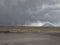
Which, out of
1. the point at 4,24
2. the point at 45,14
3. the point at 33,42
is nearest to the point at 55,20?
the point at 45,14

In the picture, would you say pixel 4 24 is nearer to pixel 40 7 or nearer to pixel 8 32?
pixel 8 32

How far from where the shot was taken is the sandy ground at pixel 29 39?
0.63 meters

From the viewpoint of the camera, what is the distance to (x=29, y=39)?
2.09 feet

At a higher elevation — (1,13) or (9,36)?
(1,13)

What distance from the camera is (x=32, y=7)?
2.07ft

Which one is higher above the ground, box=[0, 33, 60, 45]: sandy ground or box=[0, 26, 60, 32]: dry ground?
box=[0, 26, 60, 32]: dry ground

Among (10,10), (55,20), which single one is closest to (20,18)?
(10,10)

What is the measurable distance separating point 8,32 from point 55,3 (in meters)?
0.29

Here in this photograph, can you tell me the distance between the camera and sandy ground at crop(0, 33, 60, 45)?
0.63 metres

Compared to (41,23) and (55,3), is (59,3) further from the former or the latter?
(41,23)

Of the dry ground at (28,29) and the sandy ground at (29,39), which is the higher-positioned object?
the dry ground at (28,29)

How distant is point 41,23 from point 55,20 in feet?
0.24

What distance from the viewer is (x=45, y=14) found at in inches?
24.5

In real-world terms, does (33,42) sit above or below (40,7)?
below
